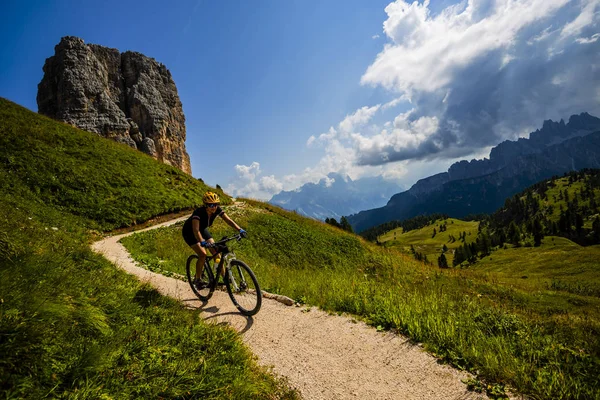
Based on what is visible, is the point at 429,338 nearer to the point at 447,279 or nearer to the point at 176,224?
the point at 447,279

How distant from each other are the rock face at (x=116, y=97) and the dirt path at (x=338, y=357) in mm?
87078

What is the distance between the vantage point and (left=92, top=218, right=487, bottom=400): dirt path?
5203 millimetres

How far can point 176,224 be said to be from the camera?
2514cm

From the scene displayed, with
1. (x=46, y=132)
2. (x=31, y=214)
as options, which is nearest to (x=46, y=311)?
(x=31, y=214)

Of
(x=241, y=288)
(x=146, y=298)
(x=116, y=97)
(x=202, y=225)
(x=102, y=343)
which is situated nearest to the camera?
(x=102, y=343)

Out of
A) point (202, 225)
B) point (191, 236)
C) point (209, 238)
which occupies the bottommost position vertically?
point (209, 238)

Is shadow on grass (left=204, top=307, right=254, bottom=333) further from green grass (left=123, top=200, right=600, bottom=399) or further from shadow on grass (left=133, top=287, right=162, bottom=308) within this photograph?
green grass (left=123, top=200, right=600, bottom=399)

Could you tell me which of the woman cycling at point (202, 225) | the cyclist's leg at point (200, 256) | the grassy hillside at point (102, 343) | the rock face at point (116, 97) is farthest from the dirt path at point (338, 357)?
the rock face at point (116, 97)

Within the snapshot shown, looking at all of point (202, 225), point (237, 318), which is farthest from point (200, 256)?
point (237, 318)

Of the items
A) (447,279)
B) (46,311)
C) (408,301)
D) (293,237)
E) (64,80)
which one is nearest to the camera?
(46,311)

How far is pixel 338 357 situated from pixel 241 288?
11.9 feet

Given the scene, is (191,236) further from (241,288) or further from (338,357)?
(338,357)

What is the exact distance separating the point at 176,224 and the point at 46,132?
63.7 ft

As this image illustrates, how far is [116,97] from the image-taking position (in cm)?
8675
